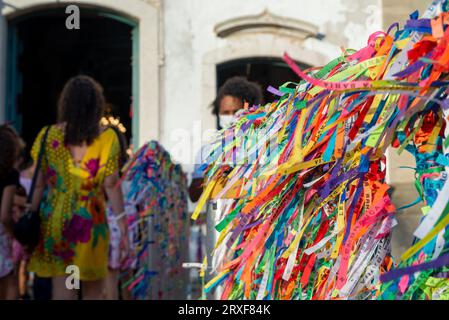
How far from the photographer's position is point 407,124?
4.51ft

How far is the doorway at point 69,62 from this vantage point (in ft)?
44.2

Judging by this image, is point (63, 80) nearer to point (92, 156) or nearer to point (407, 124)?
point (92, 156)

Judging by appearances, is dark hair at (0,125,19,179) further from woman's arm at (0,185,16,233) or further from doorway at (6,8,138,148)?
doorway at (6,8,138,148)

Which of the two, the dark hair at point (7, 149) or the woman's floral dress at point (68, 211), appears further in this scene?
the dark hair at point (7, 149)

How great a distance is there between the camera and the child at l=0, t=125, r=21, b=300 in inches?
220

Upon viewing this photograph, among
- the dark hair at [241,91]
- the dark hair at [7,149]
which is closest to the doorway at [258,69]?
the dark hair at [7,149]

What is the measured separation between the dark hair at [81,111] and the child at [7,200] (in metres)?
0.74

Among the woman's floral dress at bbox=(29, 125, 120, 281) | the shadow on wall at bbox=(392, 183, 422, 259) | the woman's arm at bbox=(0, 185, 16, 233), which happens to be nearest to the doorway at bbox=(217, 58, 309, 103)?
the shadow on wall at bbox=(392, 183, 422, 259)

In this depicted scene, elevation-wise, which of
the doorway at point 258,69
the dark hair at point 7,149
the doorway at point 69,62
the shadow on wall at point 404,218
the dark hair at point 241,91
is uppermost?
the doorway at point 69,62

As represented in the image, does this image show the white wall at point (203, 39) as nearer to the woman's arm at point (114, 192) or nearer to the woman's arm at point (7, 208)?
the woman's arm at point (7, 208)

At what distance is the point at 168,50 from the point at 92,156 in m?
5.92

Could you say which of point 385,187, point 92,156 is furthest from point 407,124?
point 92,156

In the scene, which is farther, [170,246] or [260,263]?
[170,246]

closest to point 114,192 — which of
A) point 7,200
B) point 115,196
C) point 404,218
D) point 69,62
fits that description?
point 115,196
